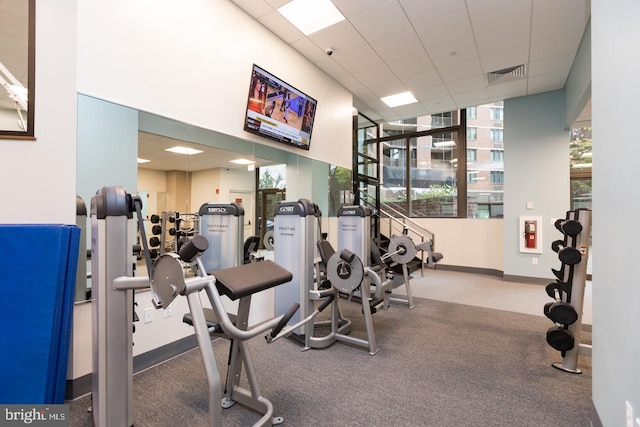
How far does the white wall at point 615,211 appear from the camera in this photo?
50.3 inches

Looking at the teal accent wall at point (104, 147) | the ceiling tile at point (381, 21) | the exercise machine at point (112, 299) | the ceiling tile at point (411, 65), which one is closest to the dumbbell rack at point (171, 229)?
the teal accent wall at point (104, 147)

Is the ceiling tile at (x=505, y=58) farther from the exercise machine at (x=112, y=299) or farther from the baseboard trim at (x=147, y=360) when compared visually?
Answer: the baseboard trim at (x=147, y=360)

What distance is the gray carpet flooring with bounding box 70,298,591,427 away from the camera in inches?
76.9

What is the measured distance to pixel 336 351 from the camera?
2924mm

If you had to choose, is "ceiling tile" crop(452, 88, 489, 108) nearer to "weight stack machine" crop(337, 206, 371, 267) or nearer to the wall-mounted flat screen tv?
the wall-mounted flat screen tv

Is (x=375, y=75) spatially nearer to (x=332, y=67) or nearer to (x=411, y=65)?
(x=411, y=65)

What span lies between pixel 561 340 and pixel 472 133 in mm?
5624

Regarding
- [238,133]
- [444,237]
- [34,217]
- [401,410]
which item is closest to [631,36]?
[401,410]

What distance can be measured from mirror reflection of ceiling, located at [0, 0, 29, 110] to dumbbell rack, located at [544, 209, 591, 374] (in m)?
4.31

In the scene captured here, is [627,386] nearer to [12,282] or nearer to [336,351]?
[336,351]

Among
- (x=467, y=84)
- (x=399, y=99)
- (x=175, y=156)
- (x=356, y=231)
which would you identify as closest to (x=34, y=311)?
(x=175, y=156)

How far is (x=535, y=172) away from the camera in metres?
5.82

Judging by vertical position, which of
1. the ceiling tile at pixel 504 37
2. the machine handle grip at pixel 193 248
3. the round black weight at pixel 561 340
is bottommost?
the round black weight at pixel 561 340

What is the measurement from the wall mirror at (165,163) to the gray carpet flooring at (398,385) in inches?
40.1
